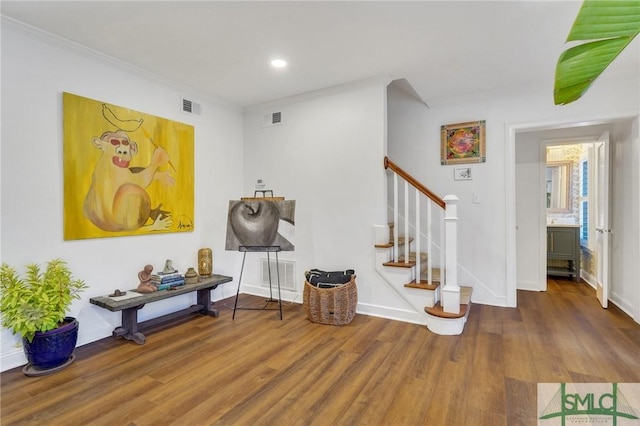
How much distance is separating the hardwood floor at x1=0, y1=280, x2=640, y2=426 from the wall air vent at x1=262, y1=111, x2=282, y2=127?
238 cm

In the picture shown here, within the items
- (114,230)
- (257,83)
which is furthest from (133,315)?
(257,83)

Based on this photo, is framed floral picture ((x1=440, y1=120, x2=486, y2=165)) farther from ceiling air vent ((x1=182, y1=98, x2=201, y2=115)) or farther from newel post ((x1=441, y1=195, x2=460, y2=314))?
ceiling air vent ((x1=182, y1=98, x2=201, y2=115))

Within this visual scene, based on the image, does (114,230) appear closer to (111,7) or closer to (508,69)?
(111,7)

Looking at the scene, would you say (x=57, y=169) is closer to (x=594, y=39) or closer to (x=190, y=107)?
(x=190, y=107)

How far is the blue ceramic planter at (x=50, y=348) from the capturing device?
220 centimetres

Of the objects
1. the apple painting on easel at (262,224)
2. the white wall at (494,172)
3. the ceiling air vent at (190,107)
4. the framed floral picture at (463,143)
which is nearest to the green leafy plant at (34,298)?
the apple painting on easel at (262,224)

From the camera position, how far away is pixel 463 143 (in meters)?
3.81

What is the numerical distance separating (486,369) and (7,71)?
4056 millimetres

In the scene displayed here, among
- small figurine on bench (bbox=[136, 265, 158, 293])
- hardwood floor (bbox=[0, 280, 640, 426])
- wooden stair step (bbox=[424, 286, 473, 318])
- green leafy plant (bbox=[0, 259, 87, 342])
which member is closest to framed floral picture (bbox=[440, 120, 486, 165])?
wooden stair step (bbox=[424, 286, 473, 318])

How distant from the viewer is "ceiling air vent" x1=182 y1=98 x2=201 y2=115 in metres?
3.52

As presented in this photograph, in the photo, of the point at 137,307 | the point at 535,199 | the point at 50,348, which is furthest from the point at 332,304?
the point at 535,199

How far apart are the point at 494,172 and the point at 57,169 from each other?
429 centimetres

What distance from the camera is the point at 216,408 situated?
1838 mm

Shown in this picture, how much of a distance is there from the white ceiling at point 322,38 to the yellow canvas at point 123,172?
543mm
